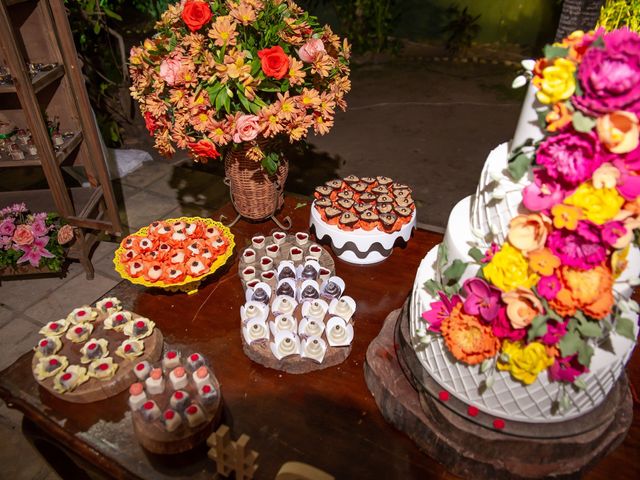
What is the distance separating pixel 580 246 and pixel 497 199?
0.22m

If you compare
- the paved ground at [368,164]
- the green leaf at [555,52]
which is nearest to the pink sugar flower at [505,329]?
the green leaf at [555,52]

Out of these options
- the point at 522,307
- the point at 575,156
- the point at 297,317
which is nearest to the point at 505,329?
the point at 522,307

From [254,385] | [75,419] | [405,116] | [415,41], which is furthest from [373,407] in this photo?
[415,41]

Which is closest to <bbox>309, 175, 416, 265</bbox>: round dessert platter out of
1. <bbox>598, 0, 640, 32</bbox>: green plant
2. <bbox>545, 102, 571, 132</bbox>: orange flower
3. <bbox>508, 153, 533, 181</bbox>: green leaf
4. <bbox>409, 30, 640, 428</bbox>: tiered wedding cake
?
<bbox>409, 30, 640, 428</bbox>: tiered wedding cake

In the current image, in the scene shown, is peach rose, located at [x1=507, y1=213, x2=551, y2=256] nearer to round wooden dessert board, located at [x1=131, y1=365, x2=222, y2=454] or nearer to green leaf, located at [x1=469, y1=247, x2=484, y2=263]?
green leaf, located at [x1=469, y1=247, x2=484, y2=263]

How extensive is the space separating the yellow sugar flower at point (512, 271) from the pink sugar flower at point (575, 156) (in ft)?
0.64

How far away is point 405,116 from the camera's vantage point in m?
5.54

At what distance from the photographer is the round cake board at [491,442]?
1281 mm

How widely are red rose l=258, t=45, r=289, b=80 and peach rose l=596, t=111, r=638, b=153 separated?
1027mm

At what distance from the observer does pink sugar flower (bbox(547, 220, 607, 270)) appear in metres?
1.04

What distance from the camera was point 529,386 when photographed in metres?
1.21

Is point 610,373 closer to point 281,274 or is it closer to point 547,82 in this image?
point 547,82

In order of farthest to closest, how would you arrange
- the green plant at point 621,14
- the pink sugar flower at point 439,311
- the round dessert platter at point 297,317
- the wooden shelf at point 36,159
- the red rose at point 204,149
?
the green plant at point 621,14 → the wooden shelf at point 36,159 → the red rose at point 204,149 → the round dessert platter at point 297,317 → the pink sugar flower at point 439,311

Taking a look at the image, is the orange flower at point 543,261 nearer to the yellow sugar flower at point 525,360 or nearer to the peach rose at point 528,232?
the peach rose at point 528,232
